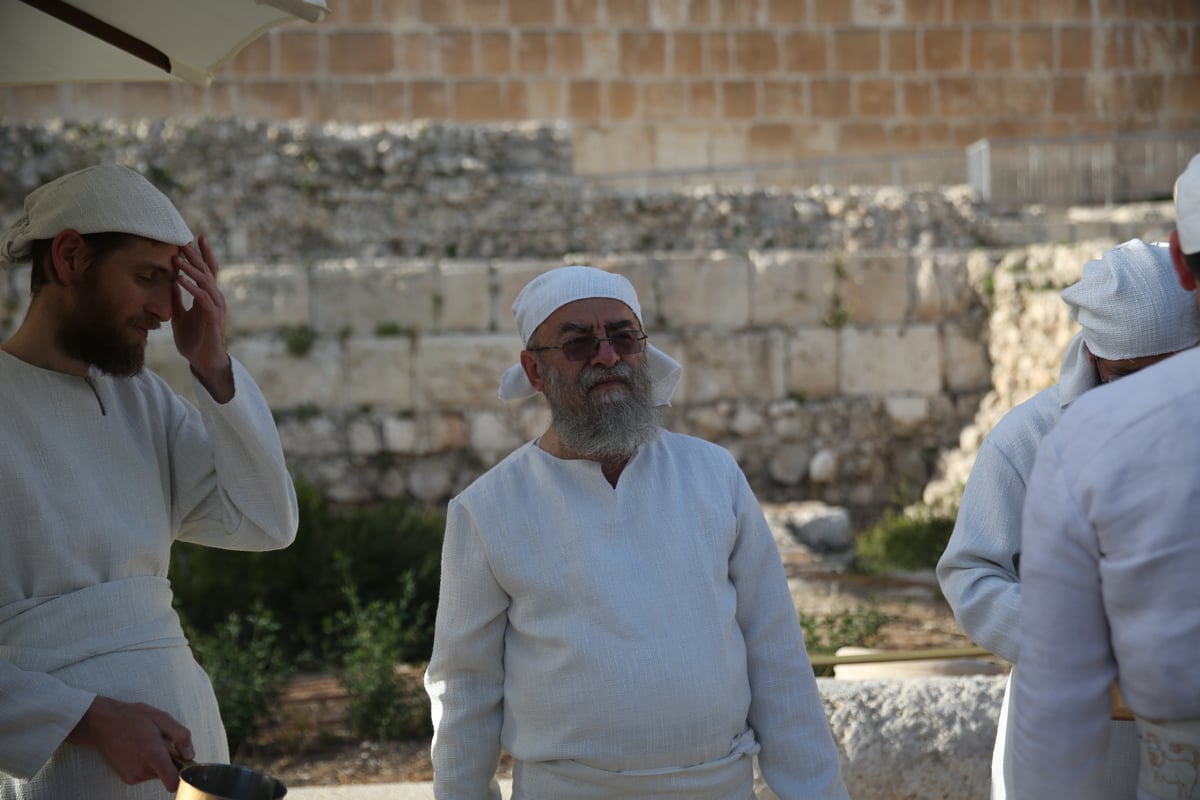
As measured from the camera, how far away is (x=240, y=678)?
5.40 metres

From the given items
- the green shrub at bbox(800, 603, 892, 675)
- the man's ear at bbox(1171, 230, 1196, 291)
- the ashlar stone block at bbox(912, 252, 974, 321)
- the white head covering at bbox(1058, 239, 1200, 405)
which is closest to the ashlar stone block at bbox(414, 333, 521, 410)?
the ashlar stone block at bbox(912, 252, 974, 321)

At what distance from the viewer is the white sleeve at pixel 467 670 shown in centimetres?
265

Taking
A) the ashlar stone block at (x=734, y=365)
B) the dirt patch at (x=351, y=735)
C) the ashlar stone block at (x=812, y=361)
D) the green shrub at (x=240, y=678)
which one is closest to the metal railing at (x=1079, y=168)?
the ashlar stone block at (x=812, y=361)

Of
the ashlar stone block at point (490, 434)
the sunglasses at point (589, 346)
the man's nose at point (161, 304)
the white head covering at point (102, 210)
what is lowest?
the ashlar stone block at point (490, 434)

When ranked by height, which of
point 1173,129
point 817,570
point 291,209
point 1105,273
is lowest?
point 817,570

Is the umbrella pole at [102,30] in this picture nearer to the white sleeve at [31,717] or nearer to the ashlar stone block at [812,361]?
the white sleeve at [31,717]

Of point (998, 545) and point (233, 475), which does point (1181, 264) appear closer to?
point (998, 545)

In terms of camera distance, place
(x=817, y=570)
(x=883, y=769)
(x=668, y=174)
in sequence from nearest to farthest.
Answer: (x=883, y=769) → (x=817, y=570) → (x=668, y=174)

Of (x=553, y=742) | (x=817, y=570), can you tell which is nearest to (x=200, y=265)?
(x=553, y=742)

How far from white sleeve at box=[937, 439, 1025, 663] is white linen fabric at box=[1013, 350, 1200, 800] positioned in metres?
0.80

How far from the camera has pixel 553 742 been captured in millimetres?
2568

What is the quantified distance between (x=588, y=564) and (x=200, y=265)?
3.36ft

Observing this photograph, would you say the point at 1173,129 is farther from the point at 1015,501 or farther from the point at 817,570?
the point at 1015,501

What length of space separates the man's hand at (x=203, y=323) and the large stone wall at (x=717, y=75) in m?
14.4
